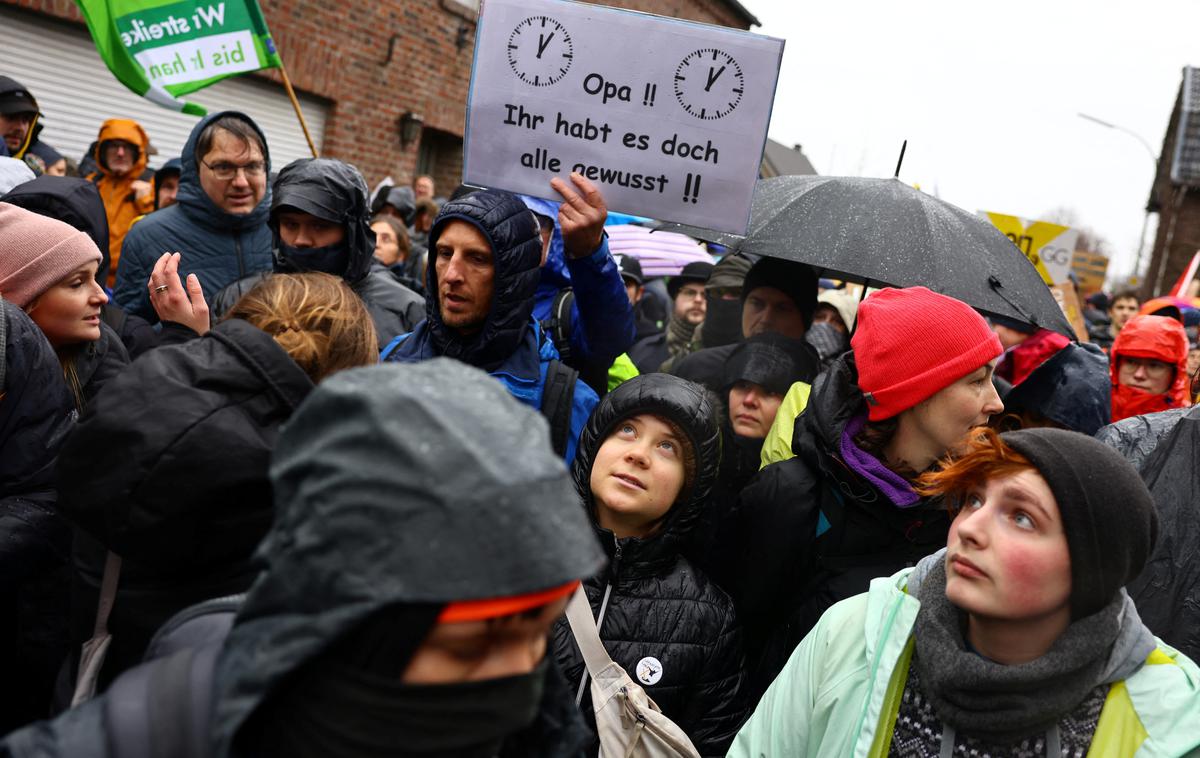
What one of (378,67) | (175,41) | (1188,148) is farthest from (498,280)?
(1188,148)

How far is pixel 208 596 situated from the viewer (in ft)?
5.18

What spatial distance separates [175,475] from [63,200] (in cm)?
223

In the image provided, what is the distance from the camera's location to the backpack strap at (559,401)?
285 centimetres

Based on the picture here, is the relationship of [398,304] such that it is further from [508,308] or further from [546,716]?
[546,716]

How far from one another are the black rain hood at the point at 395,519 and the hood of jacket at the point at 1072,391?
2840mm

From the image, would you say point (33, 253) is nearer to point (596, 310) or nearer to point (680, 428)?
point (596, 310)

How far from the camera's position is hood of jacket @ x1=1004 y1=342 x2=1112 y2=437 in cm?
334

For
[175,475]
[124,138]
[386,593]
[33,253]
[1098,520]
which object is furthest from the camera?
[124,138]

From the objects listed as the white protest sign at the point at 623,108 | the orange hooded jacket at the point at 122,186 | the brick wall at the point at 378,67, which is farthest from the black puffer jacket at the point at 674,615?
the brick wall at the point at 378,67

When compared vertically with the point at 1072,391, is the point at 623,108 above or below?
above

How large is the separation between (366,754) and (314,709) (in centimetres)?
8

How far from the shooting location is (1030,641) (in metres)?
1.77

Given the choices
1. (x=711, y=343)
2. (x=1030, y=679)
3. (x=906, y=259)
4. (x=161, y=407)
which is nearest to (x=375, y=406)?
(x=161, y=407)

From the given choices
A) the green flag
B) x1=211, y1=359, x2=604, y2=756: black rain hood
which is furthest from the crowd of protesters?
the green flag
